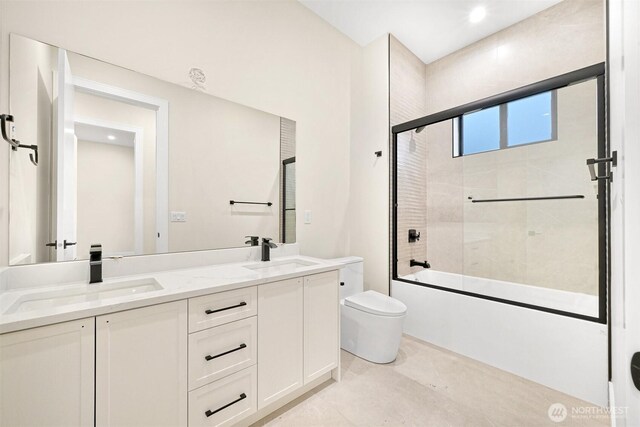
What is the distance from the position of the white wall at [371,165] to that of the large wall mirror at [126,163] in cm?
105

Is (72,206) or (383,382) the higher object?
(72,206)

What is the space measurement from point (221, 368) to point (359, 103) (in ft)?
8.78

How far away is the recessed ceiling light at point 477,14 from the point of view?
236 cm

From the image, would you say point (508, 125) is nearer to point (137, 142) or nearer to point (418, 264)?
point (418, 264)

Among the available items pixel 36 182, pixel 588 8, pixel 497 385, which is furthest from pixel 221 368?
pixel 588 8

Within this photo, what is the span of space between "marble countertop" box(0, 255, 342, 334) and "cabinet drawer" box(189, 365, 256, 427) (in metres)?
0.45

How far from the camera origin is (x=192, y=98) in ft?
5.60

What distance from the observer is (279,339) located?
145 cm

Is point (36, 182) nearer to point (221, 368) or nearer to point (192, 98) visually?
point (192, 98)

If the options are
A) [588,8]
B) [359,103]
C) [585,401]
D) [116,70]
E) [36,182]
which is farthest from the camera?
[359,103]

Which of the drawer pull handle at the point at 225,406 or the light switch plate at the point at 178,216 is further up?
the light switch plate at the point at 178,216

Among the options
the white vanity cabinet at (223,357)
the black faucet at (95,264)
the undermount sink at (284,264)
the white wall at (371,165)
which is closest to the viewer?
the white vanity cabinet at (223,357)

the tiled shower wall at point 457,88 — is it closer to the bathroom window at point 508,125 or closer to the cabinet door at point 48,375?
the bathroom window at point 508,125

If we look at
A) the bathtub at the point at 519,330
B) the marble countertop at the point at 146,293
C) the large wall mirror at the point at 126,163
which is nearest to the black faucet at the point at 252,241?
the large wall mirror at the point at 126,163
